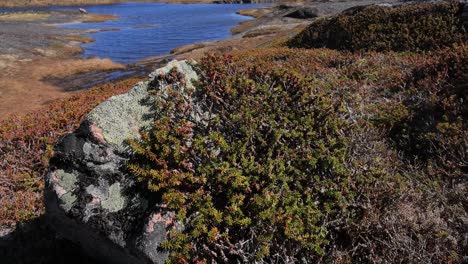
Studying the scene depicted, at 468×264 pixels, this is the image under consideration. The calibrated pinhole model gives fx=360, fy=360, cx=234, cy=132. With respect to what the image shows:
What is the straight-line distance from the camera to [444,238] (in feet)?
13.9

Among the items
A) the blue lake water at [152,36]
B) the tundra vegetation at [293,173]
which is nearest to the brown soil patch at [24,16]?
the blue lake water at [152,36]

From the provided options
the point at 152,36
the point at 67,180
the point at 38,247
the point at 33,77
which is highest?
the point at 67,180

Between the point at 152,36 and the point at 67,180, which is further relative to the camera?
the point at 152,36

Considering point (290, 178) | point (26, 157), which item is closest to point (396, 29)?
point (290, 178)

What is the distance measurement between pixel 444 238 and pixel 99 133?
189 inches

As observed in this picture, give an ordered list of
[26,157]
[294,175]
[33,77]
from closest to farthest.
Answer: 1. [294,175]
2. [26,157]
3. [33,77]

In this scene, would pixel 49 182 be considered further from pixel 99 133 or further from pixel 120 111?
pixel 120 111

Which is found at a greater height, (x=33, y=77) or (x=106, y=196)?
(x=106, y=196)

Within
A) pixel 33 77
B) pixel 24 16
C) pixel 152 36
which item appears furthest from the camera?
pixel 24 16

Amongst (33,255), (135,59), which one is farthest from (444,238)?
(135,59)

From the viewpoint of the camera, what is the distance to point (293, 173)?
521 centimetres

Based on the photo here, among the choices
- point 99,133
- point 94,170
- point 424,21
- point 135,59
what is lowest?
point 135,59

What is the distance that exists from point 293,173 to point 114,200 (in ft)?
8.40

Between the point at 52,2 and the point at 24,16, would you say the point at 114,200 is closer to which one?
the point at 24,16
